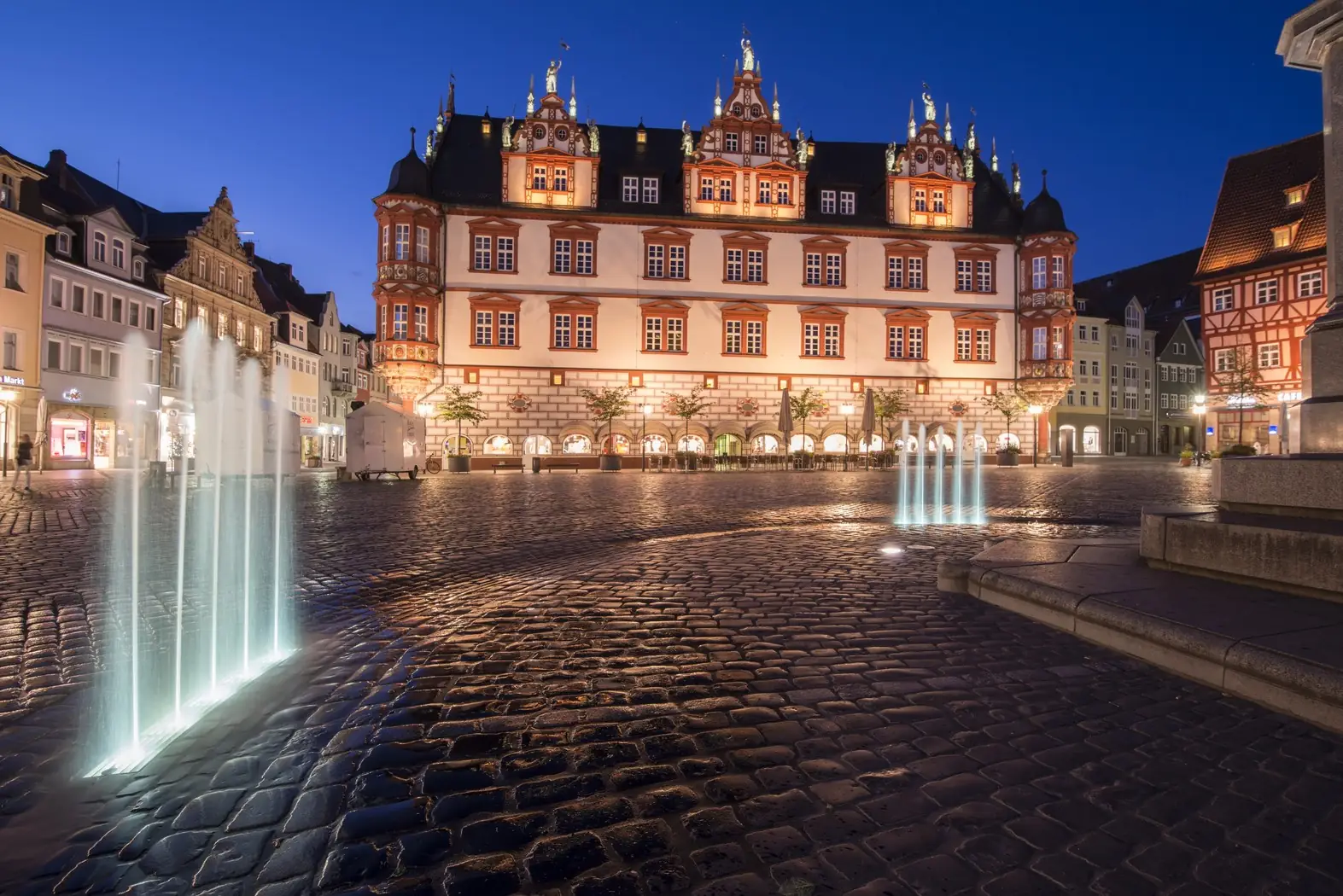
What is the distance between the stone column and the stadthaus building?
103 feet

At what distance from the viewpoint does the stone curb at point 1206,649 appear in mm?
3275

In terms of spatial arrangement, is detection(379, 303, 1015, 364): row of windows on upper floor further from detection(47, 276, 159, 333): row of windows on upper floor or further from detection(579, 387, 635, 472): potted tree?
detection(47, 276, 159, 333): row of windows on upper floor

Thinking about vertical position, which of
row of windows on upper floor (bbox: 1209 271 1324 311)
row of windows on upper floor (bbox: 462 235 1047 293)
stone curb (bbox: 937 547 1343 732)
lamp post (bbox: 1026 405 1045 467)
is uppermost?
row of windows on upper floor (bbox: 462 235 1047 293)

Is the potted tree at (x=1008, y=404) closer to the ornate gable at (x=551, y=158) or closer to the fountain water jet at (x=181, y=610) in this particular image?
the ornate gable at (x=551, y=158)

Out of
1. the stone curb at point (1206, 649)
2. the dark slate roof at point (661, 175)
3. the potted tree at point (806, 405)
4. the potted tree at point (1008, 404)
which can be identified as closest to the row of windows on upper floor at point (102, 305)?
the dark slate roof at point (661, 175)

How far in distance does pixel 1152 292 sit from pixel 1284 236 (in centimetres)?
3858

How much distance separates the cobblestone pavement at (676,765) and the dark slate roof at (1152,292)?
67.9 metres

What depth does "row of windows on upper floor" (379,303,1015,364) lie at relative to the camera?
34.5m

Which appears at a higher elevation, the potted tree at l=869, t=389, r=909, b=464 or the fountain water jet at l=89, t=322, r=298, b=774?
the potted tree at l=869, t=389, r=909, b=464

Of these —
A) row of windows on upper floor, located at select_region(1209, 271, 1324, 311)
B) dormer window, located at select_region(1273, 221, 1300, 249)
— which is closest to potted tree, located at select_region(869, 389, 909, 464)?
row of windows on upper floor, located at select_region(1209, 271, 1324, 311)

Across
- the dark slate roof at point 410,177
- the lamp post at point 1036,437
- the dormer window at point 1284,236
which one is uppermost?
the dark slate roof at point 410,177

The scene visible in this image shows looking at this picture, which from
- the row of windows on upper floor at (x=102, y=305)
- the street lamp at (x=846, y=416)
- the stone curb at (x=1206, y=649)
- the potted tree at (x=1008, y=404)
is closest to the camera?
the stone curb at (x=1206, y=649)

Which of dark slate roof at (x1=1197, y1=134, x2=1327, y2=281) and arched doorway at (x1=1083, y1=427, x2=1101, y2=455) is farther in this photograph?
arched doorway at (x1=1083, y1=427, x2=1101, y2=455)

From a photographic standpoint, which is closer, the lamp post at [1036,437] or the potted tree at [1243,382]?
the potted tree at [1243,382]
